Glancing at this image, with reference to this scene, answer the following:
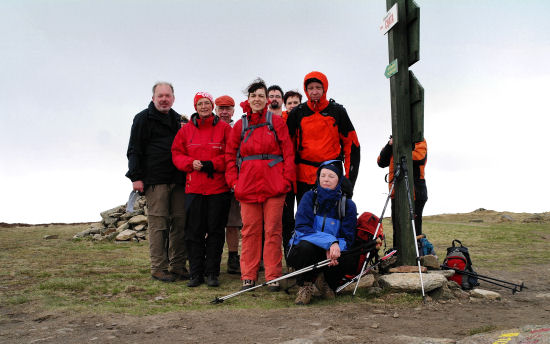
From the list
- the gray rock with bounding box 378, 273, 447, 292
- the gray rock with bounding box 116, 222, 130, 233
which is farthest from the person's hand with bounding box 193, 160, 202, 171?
the gray rock with bounding box 116, 222, 130, 233

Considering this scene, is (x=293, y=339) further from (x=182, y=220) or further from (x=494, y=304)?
(x=182, y=220)

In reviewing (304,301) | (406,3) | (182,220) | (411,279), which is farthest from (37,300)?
(406,3)

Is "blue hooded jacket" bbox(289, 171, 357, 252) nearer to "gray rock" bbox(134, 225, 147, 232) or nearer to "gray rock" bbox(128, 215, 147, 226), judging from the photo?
"gray rock" bbox(134, 225, 147, 232)

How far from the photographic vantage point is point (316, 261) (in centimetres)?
514

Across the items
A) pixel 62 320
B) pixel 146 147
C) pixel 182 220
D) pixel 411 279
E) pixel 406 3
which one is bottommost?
pixel 62 320

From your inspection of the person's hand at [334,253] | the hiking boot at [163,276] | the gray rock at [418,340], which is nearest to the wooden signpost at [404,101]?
the person's hand at [334,253]

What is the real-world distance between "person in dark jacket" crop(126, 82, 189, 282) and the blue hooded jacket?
2.40m

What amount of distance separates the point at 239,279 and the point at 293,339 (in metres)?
3.24

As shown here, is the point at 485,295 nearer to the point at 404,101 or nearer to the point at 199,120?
the point at 404,101

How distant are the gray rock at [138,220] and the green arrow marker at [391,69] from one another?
11728 mm

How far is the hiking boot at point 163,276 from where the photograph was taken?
6512 millimetres

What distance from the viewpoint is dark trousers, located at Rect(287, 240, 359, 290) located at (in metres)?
5.09

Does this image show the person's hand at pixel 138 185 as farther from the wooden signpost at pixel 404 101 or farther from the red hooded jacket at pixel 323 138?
the wooden signpost at pixel 404 101

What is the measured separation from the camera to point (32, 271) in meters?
7.59
